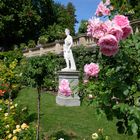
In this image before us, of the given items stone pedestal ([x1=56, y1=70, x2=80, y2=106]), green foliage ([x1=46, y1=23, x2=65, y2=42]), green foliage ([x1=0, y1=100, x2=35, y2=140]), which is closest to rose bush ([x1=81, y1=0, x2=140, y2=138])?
green foliage ([x1=0, y1=100, x2=35, y2=140])

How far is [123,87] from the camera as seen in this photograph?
3.57 metres

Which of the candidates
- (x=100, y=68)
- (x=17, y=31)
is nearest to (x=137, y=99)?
(x=100, y=68)

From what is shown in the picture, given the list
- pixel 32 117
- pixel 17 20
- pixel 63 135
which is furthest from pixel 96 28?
pixel 17 20

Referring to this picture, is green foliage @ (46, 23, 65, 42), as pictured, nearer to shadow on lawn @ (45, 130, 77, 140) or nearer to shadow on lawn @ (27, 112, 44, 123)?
shadow on lawn @ (27, 112, 44, 123)

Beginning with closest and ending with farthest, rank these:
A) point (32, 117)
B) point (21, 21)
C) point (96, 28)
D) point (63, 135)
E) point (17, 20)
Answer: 1. point (96, 28)
2. point (63, 135)
3. point (32, 117)
4. point (21, 21)
5. point (17, 20)

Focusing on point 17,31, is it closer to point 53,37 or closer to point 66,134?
point 53,37

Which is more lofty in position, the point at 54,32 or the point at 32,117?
the point at 54,32

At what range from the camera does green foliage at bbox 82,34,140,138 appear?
11.7 feet

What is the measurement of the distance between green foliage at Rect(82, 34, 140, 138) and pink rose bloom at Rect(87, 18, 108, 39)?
31 centimetres

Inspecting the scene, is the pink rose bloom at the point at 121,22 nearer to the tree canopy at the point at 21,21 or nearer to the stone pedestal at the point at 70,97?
the stone pedestal at the point at 70,97

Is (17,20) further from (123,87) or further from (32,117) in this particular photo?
(123,87)

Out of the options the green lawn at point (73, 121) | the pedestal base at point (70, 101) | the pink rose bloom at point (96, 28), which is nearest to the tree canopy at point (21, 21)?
the pedestal base at point (70, 101)

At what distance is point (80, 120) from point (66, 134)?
172 centimetres

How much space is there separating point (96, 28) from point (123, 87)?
54 cm
